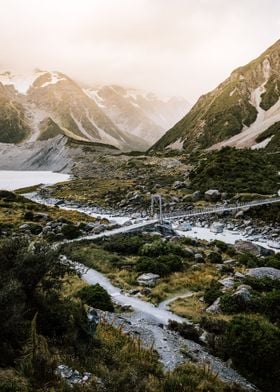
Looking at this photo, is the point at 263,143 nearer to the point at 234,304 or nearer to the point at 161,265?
the point at 161,265

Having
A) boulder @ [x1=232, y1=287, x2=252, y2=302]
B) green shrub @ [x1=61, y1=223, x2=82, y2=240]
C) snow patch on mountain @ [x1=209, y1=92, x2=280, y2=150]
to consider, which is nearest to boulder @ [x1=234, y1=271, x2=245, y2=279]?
boulder @ [x1=232, y1=287, x2=252, y2=302]

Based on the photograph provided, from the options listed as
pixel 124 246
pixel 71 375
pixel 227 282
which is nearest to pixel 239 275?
pixel 227 282

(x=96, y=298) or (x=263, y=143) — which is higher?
(x=96, y=298)

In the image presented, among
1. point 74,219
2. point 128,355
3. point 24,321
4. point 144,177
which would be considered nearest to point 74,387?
point 24,321

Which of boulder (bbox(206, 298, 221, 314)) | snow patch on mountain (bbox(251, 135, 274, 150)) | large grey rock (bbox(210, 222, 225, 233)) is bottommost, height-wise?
large grey rock (bbox(210, 222, 225, 233))

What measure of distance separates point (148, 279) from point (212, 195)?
3709 cm

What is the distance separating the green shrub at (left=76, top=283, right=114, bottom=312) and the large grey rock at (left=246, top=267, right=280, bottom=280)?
1109cm

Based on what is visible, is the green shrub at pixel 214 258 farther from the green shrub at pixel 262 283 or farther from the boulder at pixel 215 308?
the boulder at pixel 215 308

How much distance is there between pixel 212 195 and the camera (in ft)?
201

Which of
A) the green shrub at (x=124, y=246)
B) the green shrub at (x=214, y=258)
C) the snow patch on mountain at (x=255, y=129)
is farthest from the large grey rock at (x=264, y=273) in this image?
the snow patch on mountain at (x=255, y=129)

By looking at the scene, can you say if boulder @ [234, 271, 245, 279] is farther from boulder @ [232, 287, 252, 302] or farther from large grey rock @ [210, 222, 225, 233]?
large grey rock @ [210, 222, 225, 233]

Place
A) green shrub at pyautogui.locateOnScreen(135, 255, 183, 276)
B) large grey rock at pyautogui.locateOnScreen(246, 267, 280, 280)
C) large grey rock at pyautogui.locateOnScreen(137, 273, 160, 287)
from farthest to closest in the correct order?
green shrub at pyautogui.locateOnScreen(135, 255, 183, 276) < large grey rock at pyautogui.locateOnScreen(246, 267, 280, 280) < large grey rock at pyautogui.locateOnScreen(137, 273, 160, 287)

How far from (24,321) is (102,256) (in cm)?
1879

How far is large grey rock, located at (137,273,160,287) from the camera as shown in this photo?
82.8 feet
